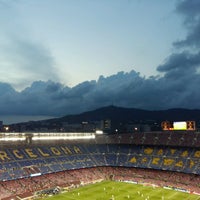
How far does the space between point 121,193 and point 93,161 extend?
2800 cm

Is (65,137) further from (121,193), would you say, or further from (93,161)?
(121,193)

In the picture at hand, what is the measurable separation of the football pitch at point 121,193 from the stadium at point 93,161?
298 centimetres

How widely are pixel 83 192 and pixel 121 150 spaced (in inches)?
1474

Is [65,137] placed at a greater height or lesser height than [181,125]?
lesser

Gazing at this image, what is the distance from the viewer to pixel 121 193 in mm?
79625

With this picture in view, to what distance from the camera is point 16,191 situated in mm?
76188

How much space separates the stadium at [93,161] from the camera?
8231 centimetres

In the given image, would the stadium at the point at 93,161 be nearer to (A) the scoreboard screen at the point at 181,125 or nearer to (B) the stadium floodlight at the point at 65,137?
(B) the stadium floodlight at the point at 65,137

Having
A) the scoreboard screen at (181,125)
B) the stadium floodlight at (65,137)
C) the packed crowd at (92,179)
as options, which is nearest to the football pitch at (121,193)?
the packed crowd at (92,179)

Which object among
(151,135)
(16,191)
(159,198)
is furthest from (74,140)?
(159,198)

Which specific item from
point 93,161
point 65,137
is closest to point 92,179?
point 93,161

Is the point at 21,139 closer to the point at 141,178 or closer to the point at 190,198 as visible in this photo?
the point at 141,178

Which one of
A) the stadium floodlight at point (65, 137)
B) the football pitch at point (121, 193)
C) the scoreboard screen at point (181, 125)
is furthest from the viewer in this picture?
the stadium floodlight at point (65, 137)

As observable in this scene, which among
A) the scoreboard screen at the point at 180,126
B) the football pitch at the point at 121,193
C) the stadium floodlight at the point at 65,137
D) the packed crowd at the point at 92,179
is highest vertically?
the scoreboard screen at the point at 180,126
